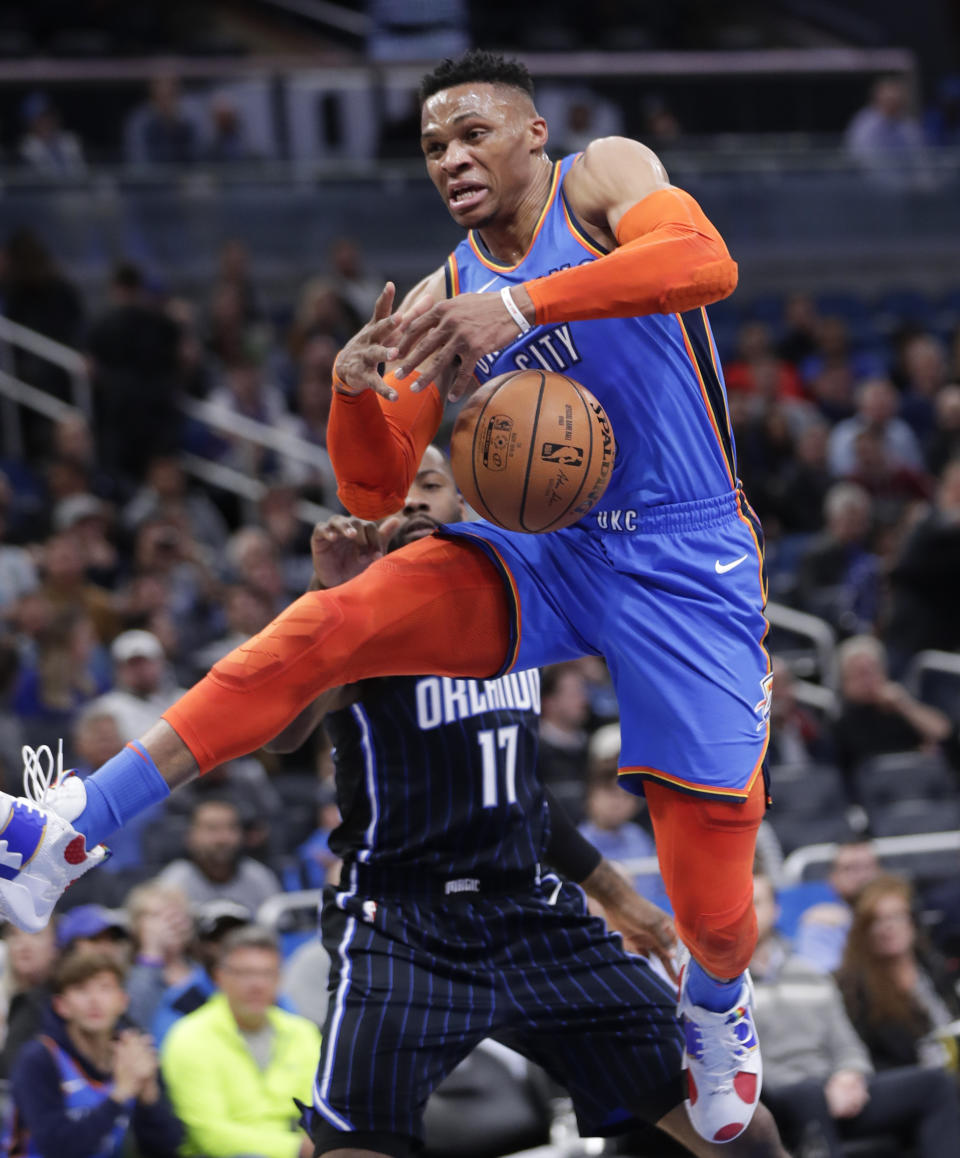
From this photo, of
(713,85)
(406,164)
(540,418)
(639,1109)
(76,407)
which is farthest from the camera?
(713,85)

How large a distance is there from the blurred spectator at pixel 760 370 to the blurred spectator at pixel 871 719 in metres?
3.79

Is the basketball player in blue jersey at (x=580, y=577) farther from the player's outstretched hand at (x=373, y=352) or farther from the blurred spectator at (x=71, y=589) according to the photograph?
the blurred spectator at (x=71, y=589)

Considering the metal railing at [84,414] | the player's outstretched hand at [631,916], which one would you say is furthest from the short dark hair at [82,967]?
the metal railing at [84,414]

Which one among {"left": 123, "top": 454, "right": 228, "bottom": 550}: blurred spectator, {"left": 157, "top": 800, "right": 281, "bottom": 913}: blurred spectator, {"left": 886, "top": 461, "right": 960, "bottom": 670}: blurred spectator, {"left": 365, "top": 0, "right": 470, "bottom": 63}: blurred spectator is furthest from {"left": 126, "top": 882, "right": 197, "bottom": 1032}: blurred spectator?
{"left": 365, "top": 0, "right": 470, "bottom": 63}: blurred spectator

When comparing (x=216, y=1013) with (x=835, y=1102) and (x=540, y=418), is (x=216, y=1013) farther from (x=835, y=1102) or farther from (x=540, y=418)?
(x=540, y=418)

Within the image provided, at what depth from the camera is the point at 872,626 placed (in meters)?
10.7

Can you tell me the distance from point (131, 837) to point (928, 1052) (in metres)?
3.52

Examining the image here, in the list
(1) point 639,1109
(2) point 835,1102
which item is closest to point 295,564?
(2) point 835,1102

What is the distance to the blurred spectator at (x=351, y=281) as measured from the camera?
12.7 metres

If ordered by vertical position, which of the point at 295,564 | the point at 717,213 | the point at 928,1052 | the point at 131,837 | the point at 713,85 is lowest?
the point at 928,1052

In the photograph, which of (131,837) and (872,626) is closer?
(131,837)

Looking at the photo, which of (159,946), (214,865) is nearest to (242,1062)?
(159,946)

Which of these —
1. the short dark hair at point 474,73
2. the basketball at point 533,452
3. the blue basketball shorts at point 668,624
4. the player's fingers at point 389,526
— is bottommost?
the blue basketball shorts at point 668,624

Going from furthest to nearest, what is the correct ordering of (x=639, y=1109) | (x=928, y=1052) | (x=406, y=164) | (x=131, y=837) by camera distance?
(x=406, y=164) < (x=131, y=837) < (x=928, y=1052) < (x=639, y=1109)
